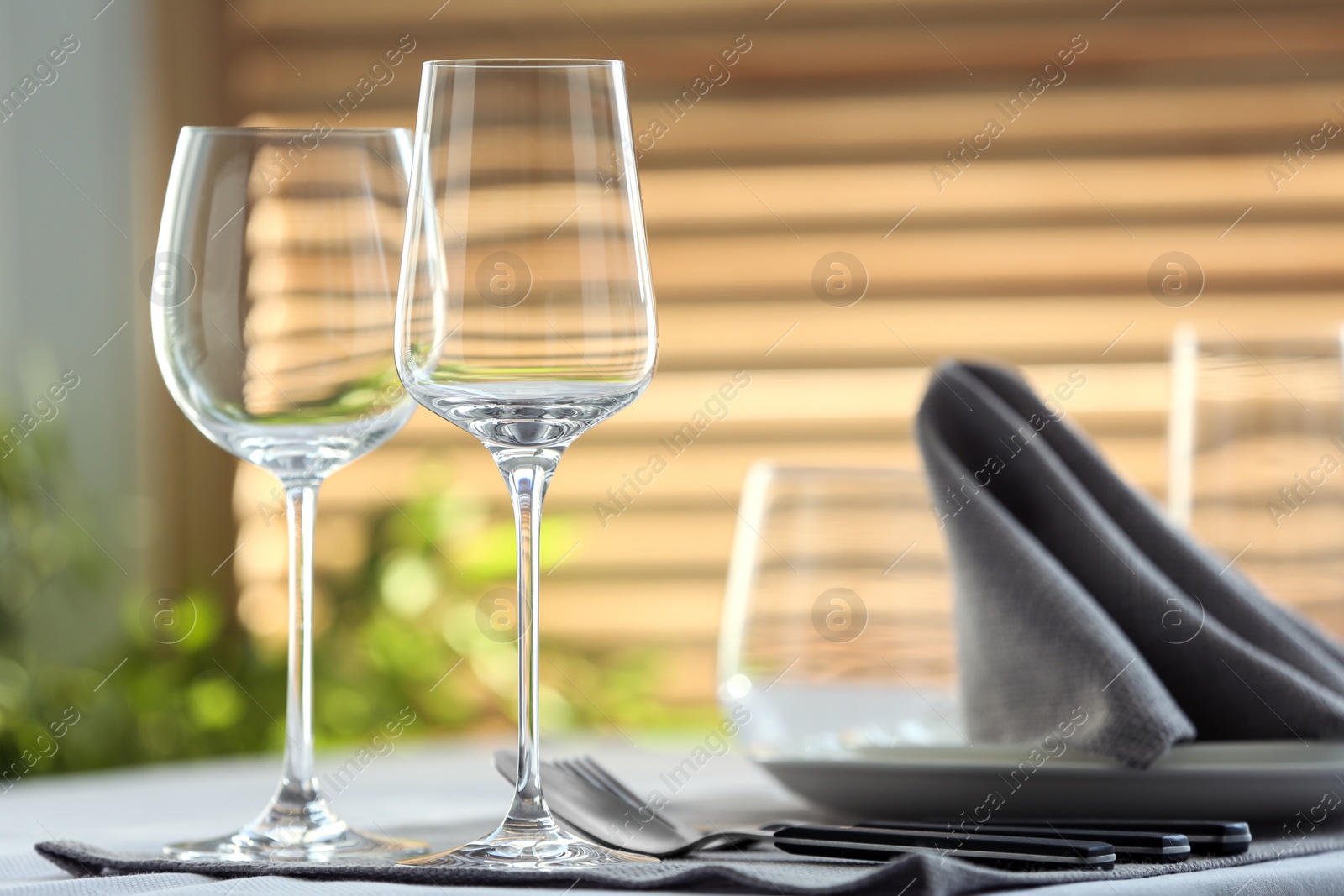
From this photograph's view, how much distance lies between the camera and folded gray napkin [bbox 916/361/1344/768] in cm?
62

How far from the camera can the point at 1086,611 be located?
0.63m

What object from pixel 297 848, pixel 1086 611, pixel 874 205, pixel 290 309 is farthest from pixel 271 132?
pixel 874 205

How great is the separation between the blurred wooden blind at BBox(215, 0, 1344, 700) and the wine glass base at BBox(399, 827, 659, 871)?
2161mm

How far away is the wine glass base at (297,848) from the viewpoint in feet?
1.77

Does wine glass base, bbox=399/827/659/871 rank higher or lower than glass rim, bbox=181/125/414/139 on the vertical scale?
lower

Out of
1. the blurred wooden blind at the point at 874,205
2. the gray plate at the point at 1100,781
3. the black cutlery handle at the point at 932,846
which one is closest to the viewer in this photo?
the black cutlery handle at the point at 932,846

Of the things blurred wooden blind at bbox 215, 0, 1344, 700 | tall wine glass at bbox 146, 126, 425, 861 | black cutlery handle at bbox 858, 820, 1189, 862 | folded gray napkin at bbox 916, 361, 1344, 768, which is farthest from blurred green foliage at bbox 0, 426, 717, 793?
black cutlery handle at bbox 858, 820, 1189, 862

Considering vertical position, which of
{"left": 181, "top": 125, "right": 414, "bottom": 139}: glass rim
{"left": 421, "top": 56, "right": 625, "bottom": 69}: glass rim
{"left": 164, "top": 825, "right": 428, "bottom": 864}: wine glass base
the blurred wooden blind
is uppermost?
the blurred wooden blind

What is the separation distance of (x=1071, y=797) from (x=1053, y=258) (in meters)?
2.21

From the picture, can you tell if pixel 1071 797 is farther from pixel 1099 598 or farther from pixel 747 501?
pixel 747 501

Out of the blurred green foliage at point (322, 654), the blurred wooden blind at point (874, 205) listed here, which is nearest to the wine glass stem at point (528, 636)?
the blurred green foliage at point (322, 654)

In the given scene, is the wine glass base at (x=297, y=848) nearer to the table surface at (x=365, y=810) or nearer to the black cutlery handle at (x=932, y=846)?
the table surface at (x=365, y=810)

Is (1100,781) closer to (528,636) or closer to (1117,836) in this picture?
(1117,836)

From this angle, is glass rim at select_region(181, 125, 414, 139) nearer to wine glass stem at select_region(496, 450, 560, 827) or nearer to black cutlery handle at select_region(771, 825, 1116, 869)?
wine glass stem at select_region(496, 450, 560, 827)
